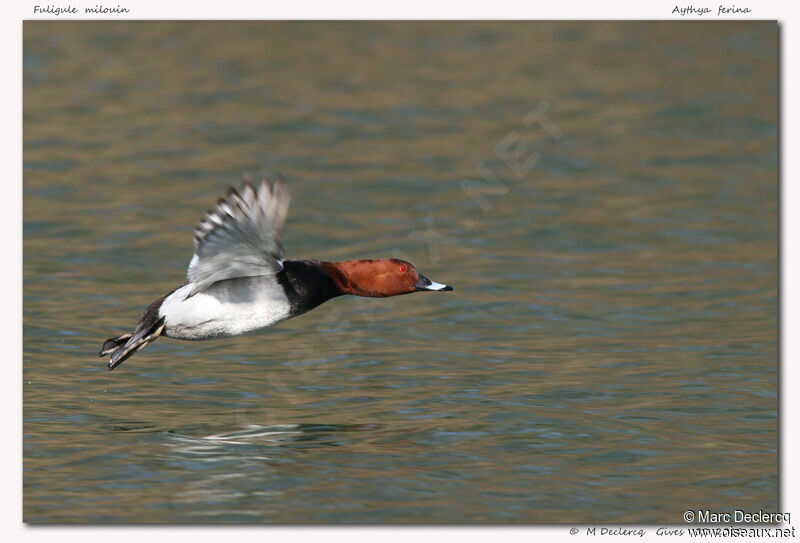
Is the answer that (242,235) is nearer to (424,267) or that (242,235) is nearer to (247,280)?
(247,280)

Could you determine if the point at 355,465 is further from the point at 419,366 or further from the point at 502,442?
the point at 419,366

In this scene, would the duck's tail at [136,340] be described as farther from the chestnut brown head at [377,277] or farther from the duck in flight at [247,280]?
the chestnut brown head at [377,277]

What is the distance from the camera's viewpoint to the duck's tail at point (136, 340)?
10773mm

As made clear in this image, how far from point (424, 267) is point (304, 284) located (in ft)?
18.9

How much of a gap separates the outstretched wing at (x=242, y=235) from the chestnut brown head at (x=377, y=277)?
0.78 m

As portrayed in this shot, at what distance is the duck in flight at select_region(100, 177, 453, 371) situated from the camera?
32.3 feet

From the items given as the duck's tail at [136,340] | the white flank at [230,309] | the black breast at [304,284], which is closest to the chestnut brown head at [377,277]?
the black breast at [304,284]

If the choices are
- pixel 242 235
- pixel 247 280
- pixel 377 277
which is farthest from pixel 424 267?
pixel 242 235

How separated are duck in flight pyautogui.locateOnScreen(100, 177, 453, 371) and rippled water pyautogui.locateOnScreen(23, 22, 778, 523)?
0.90 metres

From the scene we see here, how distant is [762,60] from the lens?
931 inches

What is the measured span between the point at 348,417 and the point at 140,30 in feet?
45.0

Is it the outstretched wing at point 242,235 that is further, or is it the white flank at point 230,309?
the white flank at point 230,309

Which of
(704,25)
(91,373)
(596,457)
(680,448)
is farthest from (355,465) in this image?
(704,25)
